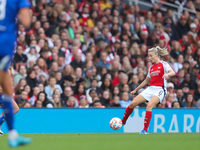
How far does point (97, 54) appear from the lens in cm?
1482

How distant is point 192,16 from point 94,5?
5756 millimetres

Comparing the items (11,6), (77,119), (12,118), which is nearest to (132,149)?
(12,118)

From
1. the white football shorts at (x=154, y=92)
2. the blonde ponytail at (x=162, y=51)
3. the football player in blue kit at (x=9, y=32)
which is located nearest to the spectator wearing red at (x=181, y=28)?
the blonde ponytail at (x=162, y=51)

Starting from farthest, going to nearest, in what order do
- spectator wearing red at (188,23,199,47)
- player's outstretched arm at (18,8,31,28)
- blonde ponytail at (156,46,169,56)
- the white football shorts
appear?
spectator wearing red at (188,23,199,47) → blonde ponytail at (156,46,169,56) → the white football shorts → player's outstretched arm at (18,8,31,28)

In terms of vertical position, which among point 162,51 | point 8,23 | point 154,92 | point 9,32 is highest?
point 8,23

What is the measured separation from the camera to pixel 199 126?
12.4m

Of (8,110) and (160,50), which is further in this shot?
(160,50)

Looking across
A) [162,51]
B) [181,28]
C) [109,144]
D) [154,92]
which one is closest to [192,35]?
[181,28]

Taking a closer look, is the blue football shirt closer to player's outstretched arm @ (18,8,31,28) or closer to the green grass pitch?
player's outstretched arm @ (18,8,31,28)

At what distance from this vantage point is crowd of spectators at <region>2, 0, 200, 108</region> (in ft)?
41.0

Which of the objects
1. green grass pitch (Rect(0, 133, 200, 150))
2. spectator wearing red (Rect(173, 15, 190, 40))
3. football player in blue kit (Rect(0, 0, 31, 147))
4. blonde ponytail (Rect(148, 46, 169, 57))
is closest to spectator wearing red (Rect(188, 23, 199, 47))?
spectator wearing red (Rect(173, 15, 190, 40))

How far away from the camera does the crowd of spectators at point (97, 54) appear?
12.5 metres

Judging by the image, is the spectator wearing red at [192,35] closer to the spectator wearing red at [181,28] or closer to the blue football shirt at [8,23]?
the spectator wearing red at [181,28]

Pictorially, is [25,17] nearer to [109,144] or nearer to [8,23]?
[8,23]
